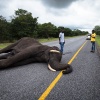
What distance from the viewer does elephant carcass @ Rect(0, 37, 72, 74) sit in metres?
6.58

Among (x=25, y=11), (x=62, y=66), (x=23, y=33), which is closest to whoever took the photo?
(x=62, y=66)

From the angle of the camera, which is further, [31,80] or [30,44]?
[30,44]

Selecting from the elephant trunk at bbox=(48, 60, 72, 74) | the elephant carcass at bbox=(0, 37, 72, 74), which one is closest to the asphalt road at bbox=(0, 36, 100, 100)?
the elephant trunk at bbox=(48, 60, 72, 74)

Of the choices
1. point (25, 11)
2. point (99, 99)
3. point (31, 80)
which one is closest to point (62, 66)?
point (31, 80)

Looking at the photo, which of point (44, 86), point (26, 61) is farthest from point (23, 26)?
point (44, 86)

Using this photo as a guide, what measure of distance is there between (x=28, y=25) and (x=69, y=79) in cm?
4211

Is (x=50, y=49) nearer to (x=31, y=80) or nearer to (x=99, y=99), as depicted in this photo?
(x=31, y=80)

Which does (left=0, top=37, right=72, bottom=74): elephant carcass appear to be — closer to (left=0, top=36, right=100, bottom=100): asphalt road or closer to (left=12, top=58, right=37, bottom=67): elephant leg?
(left=12, top=58, right=37, bottom=67): elephant leg

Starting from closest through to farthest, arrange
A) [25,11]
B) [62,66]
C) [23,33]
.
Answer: [62,66]
[23,33]
[25,11]

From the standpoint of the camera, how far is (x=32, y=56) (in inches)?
297

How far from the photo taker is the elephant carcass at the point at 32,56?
6.58 m

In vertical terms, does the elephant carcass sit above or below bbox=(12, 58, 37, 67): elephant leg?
above

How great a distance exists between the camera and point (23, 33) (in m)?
44.3

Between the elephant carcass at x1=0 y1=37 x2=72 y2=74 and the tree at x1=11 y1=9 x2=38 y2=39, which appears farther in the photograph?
the tree at x1=11 y1=9 x2=38 y2=39
